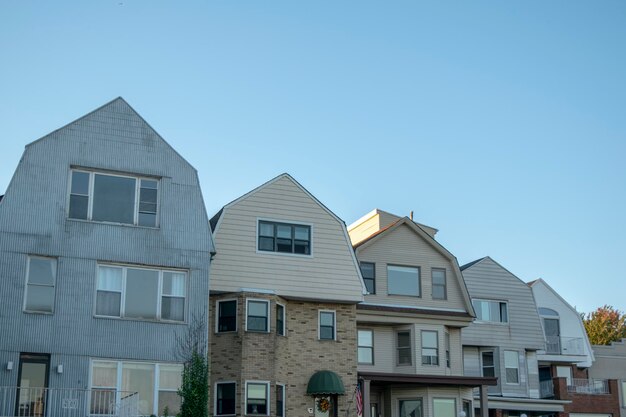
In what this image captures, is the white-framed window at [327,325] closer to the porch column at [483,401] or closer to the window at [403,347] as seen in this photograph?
the window at [403,347]

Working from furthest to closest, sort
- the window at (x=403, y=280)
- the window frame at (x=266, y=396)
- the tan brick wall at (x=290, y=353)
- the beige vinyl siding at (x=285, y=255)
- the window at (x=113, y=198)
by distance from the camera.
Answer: the window at (x=403, y=280) < the beige vinyl siding at (x=285, y=255) < the tan brick wall at (x=290, y=353) < the window frame at (x=266, y=396) < the window at (x=113, y=198)

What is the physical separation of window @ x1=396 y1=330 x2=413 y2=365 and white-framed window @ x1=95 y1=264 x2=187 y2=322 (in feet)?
41.3

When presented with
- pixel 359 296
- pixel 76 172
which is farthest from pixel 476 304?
pixel 76 172

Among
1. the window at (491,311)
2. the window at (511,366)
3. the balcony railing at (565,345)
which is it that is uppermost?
the window at (491,311)

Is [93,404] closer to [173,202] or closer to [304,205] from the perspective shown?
[173,202]

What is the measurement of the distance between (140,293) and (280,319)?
6.91 metres

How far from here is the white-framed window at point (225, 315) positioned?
3475 centimetres

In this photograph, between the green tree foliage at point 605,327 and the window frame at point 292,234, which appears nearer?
the window frame at point 292,234

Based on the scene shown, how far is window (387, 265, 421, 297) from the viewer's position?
134 feet

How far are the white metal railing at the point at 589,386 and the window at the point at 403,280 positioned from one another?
1181 centimetres

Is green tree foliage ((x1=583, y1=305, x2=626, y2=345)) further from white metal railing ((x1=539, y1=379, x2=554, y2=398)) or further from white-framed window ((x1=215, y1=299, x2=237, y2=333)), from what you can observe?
white-framed window ((x1=215, y1=299, x2=237, y2=333))

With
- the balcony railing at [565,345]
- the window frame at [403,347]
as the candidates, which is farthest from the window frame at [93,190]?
the balcony railing at [565,345]

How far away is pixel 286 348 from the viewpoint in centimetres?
3572

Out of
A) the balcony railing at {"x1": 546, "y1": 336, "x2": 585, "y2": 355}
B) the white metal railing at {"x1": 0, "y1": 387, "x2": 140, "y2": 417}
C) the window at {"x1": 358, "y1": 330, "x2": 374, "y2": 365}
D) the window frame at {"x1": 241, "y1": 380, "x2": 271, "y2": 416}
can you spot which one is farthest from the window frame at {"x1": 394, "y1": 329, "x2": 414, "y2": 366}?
the white metal railing at {"x1": 0, "y1": 387, "x2": 140, "y2": 417}
